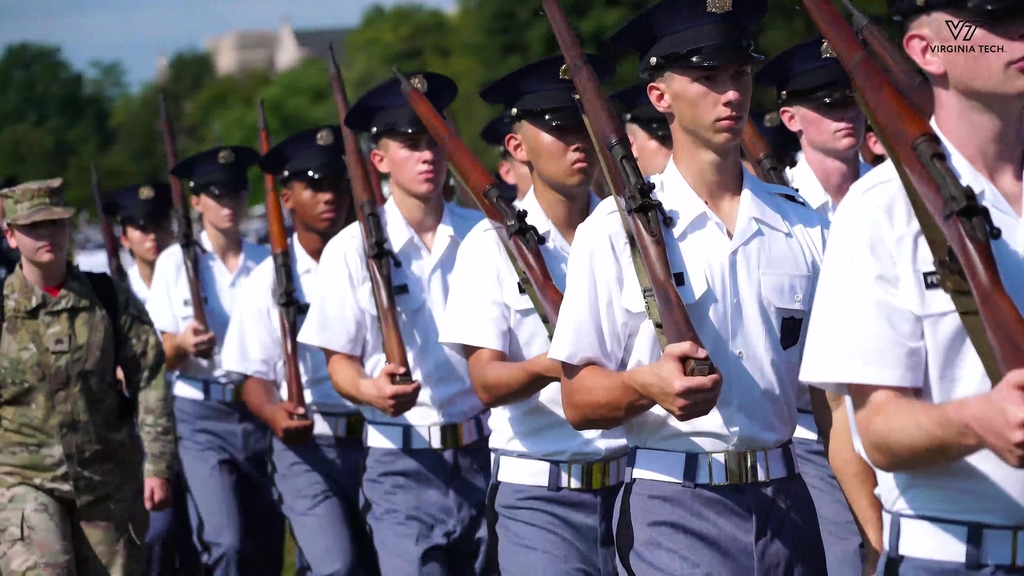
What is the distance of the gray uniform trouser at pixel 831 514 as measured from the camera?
6.26m

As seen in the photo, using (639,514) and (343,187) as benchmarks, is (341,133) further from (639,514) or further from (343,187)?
(639,514)

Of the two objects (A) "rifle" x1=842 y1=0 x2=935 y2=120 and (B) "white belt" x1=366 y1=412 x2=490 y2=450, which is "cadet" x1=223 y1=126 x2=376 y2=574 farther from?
(A) "rifle" x1=842 y1=0 x2=935 y2=120

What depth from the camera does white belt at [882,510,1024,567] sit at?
352 centimetres

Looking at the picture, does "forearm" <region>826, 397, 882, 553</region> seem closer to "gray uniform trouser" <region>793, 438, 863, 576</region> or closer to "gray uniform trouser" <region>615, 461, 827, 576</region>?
"gray uniform trouser" <region>615, 461, 827, 576</region>

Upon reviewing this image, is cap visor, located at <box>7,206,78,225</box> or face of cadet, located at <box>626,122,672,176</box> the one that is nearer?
cap visor, located at <box>7,206,78,225</box>

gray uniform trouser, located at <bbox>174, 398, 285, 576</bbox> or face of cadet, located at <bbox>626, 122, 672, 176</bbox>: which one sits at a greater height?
face of cadet, located at <bbox>626, 122, 672, 176</bbox>

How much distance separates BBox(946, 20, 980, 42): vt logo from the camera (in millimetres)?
3535

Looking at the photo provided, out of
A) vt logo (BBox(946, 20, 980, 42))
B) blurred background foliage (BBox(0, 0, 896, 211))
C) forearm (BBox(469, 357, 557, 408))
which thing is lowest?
forearm (BBox(469, 357, 557, 408))

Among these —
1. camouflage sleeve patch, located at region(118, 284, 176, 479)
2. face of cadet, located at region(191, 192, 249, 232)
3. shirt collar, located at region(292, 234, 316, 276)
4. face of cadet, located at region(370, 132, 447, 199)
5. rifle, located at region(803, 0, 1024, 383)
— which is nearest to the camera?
rifle, located at region(803, 0, 1024, 383)

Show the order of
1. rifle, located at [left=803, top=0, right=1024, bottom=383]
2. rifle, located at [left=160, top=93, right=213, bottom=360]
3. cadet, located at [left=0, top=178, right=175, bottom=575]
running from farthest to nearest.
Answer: rifle, located at [left=160, top=93, right=213, bottom=360], cadet, located at [left=0, top=178, right=175, bottom=575], rifle, located at [left=803, top=0, right=1024, bottom=383]

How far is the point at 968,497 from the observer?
3570mm

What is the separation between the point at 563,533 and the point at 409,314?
1786mm

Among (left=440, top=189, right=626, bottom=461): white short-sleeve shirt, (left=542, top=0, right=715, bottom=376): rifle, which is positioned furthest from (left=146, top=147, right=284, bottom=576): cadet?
(left=542, top=0, right=715, bottom=376): rifle

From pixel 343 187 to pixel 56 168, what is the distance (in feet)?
305
